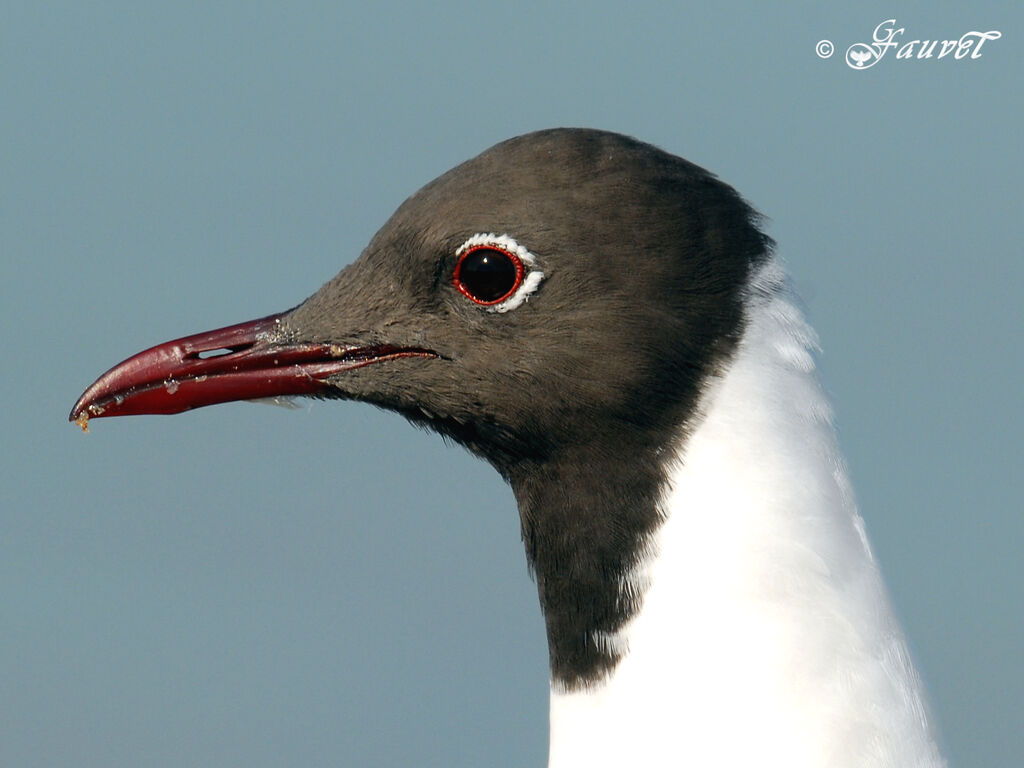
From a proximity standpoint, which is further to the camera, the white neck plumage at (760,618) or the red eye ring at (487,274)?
the red eye ring at (487,274)

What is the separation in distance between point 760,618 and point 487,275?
1.25 m

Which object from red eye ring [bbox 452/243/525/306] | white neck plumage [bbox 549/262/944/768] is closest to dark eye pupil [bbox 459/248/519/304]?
red eye ring [bbox 452/243/525/306]

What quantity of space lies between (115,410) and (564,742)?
1.78m

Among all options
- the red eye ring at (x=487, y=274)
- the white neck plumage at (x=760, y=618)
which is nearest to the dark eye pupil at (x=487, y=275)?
the red eye ring at (x=487, y=274)

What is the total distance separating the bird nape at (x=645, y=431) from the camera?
165 inches

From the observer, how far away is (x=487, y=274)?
4.65 metres

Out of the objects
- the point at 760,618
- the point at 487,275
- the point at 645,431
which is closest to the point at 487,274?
the point at 487,275

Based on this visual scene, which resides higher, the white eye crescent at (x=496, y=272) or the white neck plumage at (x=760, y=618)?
the white eye crescent at (x=496, y=272)

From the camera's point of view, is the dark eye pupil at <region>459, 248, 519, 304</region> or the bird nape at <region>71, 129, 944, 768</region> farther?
the dark eye pupil at <region>459, 248, 519, 304</region>

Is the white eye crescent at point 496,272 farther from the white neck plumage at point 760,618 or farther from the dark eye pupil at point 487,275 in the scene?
the white neck plumage at point 760,618

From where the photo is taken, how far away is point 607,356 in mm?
4496

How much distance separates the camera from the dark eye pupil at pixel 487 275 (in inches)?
182

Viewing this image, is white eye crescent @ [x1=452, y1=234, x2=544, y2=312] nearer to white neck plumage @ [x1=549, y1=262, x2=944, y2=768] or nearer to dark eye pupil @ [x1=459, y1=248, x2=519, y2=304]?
dark eye pupil @ [x1=459, y1=248, x2=519, y2=304]

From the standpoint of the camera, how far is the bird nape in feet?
13.7
